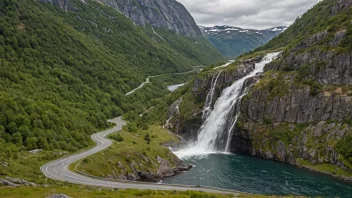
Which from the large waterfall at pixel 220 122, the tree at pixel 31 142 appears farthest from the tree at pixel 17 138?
the large waterfall at pixel 220 122

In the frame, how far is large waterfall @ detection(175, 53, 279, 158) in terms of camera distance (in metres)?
133

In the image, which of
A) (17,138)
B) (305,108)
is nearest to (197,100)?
(305,108)

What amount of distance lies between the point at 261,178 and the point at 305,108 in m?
37.4

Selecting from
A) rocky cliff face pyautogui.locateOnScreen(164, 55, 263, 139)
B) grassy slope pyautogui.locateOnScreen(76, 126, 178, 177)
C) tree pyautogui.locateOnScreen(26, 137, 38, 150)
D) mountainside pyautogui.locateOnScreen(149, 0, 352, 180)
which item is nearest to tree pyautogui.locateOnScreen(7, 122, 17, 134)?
tree pyautogui.locateOnScreen(26, 137, 38, 150)

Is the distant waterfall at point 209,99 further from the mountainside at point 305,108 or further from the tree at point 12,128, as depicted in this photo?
the tree at point 12,128

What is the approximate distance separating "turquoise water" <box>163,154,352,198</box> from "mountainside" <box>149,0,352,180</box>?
7.53 m

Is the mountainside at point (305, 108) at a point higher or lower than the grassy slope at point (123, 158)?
higher

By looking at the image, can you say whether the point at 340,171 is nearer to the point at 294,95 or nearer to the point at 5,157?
the point at 294,95

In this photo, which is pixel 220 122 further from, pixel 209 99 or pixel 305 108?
pixel 305 108

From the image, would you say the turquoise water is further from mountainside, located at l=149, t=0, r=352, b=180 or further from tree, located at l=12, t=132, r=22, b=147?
tree, located at l=12, t=132, r=22, b=147

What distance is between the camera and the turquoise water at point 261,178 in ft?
274

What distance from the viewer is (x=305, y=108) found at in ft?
389

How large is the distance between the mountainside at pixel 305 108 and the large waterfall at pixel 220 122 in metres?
1.96

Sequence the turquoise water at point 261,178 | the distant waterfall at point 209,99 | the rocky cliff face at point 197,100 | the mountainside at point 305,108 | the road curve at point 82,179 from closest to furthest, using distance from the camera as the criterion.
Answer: the road curve at point 82,179 < the turquoise water at point 261,178 < the mountainside at point 305,108 < the distant waterfall at point 209,99 < the rocky cliff face at point 197,100
